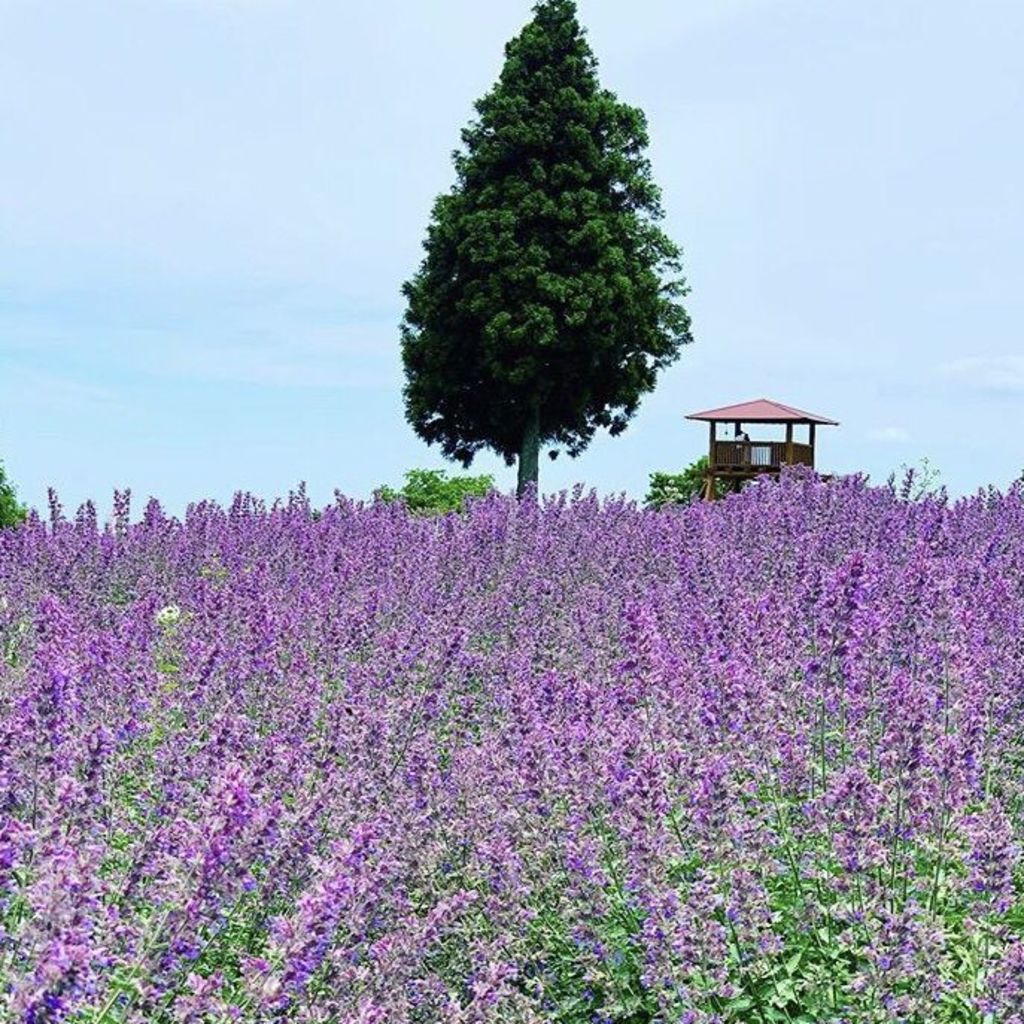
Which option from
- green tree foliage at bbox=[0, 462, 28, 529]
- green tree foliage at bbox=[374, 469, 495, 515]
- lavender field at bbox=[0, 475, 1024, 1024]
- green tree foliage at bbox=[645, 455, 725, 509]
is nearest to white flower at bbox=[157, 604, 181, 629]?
lavender field at bbox=[0, 475, 1024, 1024]

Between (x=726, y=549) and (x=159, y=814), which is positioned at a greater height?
(x=726, y=549)

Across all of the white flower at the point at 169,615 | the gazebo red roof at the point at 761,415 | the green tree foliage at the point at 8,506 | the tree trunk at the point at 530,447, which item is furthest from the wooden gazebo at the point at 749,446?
the white flower at the point at 169,615

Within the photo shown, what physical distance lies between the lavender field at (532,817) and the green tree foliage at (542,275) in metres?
27.3

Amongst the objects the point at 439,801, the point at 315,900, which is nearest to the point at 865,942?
the point at 439,801

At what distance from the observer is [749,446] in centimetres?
4000

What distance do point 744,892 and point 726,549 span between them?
6.32 meters

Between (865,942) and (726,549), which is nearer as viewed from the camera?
(865,942)

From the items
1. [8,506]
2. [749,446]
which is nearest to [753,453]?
[749,446]

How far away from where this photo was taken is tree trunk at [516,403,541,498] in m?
34.9

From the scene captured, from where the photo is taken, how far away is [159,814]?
4.81m

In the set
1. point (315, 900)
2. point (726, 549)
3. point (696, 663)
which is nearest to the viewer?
point (315, 900)

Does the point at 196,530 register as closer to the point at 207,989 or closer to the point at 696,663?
the point at 696,663

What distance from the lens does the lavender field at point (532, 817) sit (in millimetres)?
3736

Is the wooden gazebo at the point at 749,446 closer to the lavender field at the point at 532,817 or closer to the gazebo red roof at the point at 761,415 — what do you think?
the gazebo red roof at the point at 761,415
